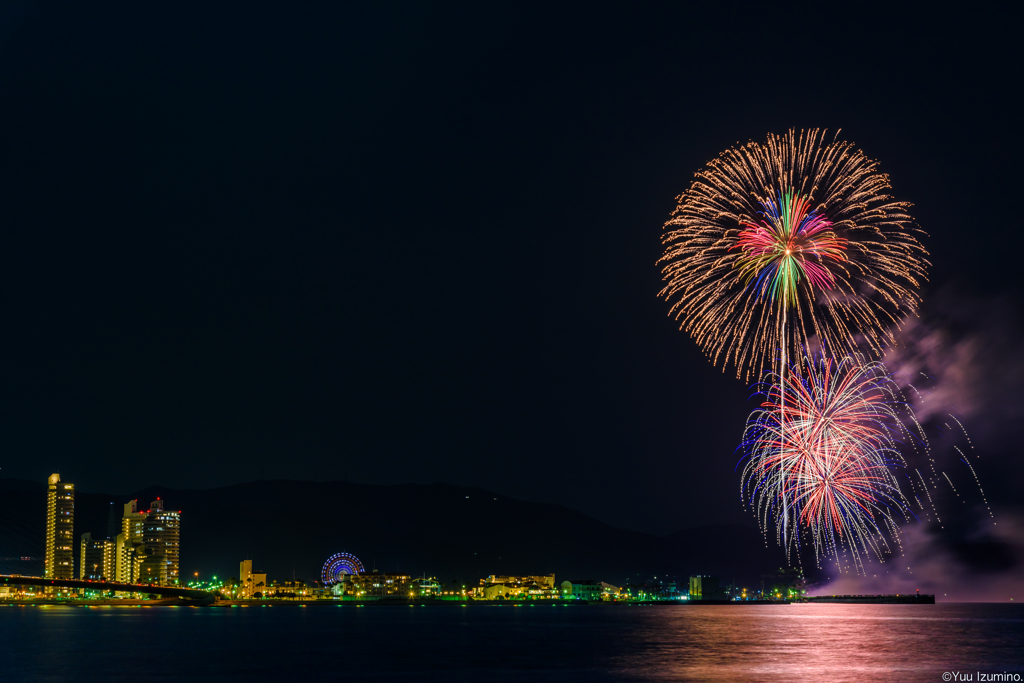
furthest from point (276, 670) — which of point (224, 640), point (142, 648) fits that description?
point (224, 640)

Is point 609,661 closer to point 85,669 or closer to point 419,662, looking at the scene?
point 419,662

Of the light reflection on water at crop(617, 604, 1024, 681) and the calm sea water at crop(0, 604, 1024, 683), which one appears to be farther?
the light reflection on water at crop(617, 604, 1024, 681)

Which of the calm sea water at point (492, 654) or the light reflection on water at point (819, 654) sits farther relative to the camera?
the light reflection on water at point (819, 654)

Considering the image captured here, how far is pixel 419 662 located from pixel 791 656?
33171mm

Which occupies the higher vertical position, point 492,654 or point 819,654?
point 492,654

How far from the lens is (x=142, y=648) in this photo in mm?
97500

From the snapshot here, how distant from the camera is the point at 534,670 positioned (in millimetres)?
77562

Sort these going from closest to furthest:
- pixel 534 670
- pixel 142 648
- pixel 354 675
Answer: pixel 354 675
pixel 534 670
pixel 142 648

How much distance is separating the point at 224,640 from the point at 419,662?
36330 mm

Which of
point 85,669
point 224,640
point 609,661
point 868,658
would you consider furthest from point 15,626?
point 868,658

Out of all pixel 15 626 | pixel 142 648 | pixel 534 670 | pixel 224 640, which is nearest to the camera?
pixel 534 670

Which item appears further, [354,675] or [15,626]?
[15,626]

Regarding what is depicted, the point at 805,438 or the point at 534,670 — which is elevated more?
the point at 805,438

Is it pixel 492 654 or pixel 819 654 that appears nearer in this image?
pixel 819 654
